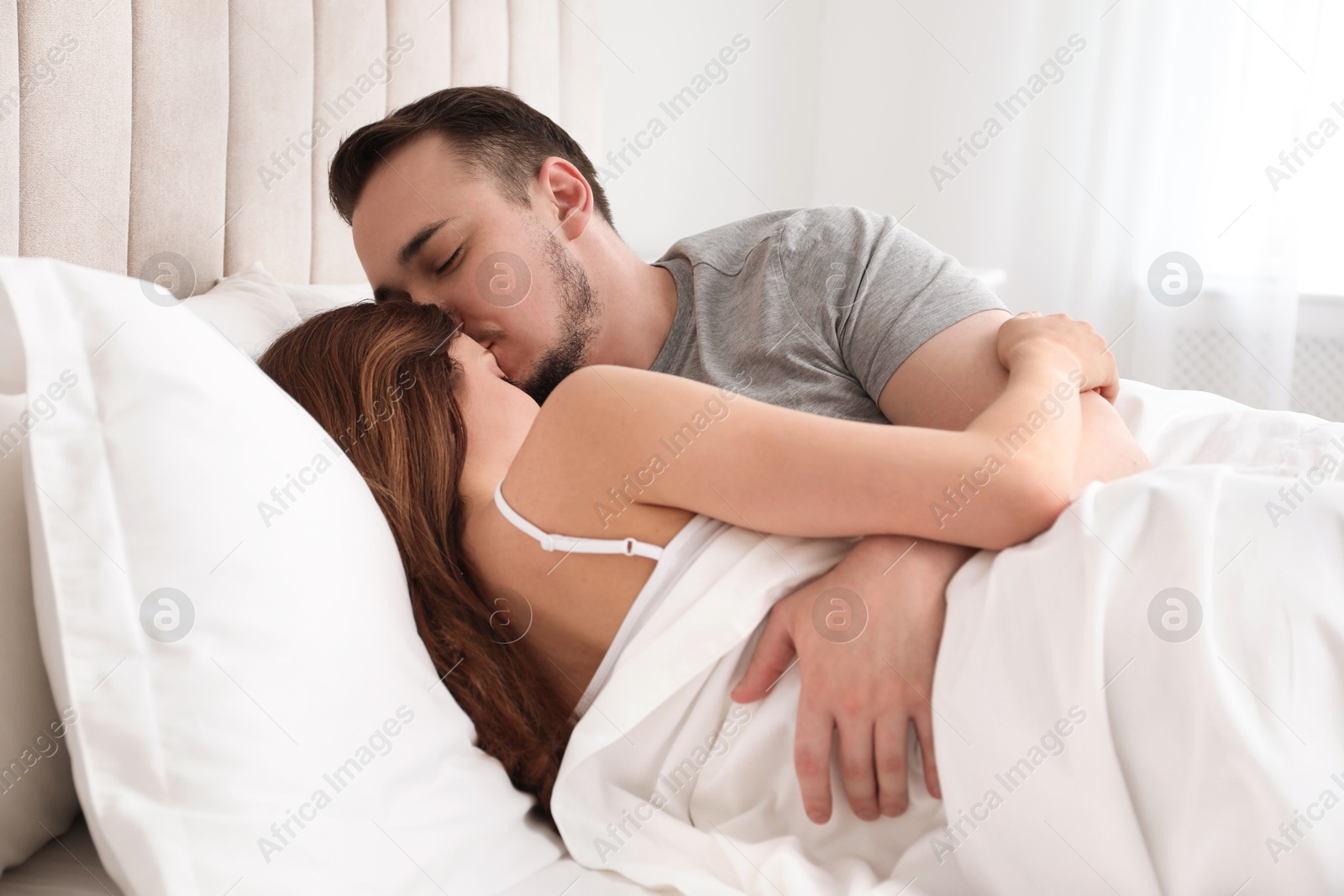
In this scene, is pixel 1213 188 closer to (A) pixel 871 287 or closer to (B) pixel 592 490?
(A) pixel 871 287

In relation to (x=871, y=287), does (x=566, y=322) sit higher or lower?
lower

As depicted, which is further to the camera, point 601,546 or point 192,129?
point 192,129

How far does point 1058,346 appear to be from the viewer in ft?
3.23

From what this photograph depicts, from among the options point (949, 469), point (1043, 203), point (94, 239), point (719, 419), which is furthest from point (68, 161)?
point (1043, 203)

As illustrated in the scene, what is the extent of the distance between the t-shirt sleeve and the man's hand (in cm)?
44

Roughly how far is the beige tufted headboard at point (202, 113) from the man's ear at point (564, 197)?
404 millimetres

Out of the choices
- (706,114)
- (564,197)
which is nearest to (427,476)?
(564,197)

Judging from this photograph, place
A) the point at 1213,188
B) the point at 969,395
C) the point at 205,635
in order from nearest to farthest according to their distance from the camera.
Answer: the point at 205,635 < the point at 969,395 < the point at 1213,188

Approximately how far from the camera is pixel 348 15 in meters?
1.54

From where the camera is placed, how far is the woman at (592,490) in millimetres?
743

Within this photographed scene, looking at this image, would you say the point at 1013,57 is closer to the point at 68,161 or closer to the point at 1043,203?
the point at 1043,203

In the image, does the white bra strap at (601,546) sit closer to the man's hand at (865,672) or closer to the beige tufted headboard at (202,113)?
the man's hand at (865,672)

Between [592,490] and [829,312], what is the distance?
0.55 metres

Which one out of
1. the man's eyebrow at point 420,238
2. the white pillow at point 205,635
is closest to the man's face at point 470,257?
the man's eyebrow at point 420,238
